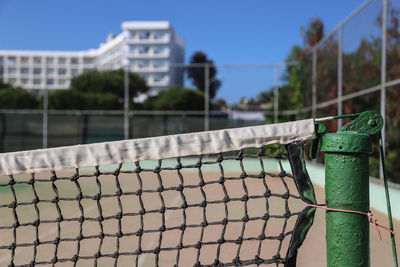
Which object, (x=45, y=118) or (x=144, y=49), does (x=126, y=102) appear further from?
(x=144, y=49)

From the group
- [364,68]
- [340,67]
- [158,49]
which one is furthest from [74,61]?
[364,68]

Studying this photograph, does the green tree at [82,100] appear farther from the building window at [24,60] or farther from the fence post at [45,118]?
the building window at [24,60]

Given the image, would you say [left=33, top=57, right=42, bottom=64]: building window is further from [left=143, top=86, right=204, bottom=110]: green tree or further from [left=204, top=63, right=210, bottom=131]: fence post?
[left=204, top=63, right=210, bottom=131]: fence post

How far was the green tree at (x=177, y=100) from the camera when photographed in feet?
38.1

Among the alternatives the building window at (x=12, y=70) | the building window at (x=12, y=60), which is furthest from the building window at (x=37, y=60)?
the building window at (x=12, y=70)

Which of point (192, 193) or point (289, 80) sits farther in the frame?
point (289, 80)

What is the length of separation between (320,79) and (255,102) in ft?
8.17

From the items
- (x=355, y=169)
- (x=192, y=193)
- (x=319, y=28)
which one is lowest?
(x=192, y=193)

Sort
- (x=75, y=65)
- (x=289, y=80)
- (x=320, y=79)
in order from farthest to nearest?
(x=75, y=65)
(x=289, y=80)
(x=320, y=79)

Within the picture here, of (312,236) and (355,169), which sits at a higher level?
(355,169)

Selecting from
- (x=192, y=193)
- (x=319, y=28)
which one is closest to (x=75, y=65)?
(x=319, y=28)

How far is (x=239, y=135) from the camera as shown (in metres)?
1.52

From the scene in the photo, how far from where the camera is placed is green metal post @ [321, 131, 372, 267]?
1.23 meters

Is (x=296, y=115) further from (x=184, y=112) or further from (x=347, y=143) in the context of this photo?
(x=347, y=143)
